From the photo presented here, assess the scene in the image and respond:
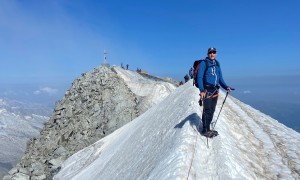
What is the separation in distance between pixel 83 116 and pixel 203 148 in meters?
29.6

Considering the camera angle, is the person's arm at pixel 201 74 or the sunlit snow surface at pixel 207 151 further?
the person's arm at pixel 201 74

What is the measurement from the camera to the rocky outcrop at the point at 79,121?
129 feet

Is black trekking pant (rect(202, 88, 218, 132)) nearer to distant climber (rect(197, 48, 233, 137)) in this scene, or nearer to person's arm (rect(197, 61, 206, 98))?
distant climber (rect(197, 48, 233, 137))

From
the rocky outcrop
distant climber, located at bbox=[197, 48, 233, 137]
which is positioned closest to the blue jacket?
distant climber, located at bbox=[197, 48, 233, 137]

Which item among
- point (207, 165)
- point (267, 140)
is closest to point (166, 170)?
point (207, 165)

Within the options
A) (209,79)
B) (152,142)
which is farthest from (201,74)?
(152,142)

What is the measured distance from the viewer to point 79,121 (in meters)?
42.4

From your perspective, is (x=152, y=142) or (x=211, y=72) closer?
(x=211, y=72)

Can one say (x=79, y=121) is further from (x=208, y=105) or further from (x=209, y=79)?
(x=209, y=79)

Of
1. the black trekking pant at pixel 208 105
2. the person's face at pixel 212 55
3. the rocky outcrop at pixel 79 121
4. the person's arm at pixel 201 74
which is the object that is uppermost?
the person's face at pixel 212 55

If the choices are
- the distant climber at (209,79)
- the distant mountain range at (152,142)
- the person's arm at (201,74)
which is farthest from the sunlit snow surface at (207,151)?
the person's arm at (201,74)

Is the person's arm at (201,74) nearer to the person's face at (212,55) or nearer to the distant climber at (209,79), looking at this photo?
the distant climber at (209,79)

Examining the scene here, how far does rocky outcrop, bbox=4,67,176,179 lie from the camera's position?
39375 millimetres

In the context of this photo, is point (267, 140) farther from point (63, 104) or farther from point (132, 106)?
point (63, 104)
